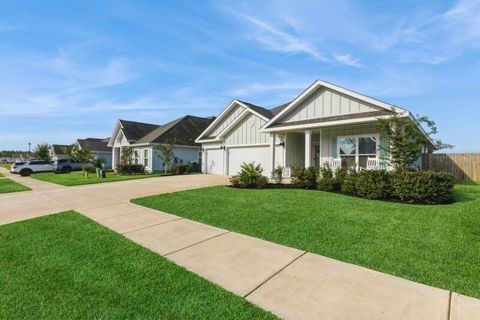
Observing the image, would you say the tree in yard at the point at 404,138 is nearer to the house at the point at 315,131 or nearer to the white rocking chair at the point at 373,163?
the house at the point at 315,131

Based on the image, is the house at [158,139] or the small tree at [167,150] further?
the house at [158,139]

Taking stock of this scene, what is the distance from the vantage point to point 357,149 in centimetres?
1398

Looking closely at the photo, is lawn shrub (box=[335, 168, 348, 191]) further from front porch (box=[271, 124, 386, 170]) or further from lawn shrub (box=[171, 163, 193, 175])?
lawn shrub (box=[171, 163, 193, 175])

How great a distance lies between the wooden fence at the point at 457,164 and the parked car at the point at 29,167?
124 feet

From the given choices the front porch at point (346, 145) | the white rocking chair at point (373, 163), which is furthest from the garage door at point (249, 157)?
the white rocking chair at point (373, 163)

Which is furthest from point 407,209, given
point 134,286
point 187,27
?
point 187,27

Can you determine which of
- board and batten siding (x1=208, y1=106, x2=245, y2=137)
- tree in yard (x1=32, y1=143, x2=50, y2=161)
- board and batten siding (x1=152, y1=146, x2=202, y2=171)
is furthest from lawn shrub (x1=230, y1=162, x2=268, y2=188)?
tree in yard (x1=32, y1=143, x2=50, y2=161)

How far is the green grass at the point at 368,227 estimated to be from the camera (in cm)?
422

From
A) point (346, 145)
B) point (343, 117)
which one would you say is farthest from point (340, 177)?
point (346, 145)

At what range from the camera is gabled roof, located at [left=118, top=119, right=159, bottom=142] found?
31.0 m

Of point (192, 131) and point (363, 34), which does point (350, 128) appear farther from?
point (192, 131)

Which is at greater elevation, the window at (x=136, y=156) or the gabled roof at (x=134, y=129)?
the gabled roof at (x=134, y=129)

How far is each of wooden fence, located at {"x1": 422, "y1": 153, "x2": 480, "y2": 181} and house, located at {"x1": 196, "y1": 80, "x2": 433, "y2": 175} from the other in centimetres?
89

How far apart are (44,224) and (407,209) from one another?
9.59 metres
